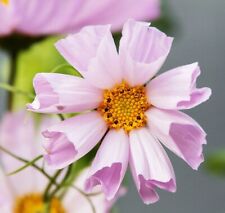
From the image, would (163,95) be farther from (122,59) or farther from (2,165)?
(2,165)

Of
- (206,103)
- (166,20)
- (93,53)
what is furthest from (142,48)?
(206,103)

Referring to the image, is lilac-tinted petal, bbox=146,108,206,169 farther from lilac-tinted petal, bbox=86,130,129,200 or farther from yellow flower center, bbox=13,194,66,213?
yellow flower center, bbox=13,194,66,213

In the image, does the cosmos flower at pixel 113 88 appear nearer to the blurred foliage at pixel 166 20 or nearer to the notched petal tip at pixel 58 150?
the notched petal tip at pixel 58 150

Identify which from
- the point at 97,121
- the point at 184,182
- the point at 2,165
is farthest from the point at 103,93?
the point at 184,182

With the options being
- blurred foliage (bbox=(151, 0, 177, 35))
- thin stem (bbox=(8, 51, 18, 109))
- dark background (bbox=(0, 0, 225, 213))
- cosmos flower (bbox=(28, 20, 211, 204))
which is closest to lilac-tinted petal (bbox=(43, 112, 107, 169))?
cosmos flower (bbox=(28, 20, 211, 204))

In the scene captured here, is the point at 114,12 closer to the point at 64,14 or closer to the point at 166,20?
the point at 64,14

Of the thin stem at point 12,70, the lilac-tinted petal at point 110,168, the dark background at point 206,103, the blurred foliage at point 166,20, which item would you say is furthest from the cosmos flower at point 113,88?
the dark background at point 206,103
